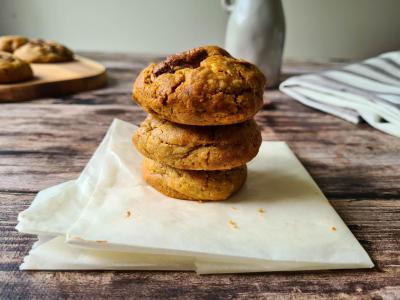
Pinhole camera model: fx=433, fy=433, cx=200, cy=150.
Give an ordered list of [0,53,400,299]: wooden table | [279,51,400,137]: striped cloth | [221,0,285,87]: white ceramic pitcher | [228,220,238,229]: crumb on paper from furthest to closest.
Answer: [221,0,285,87]: white ceramic pitcher, [279,51,400,137]: striped cloth, [228,220,238,229]: crumb on paper, [0,53,400,299]: wooden table

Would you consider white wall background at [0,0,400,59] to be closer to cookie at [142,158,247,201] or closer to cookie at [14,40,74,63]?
cookie at [14,40,74,63]

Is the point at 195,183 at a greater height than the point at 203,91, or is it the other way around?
the point at 203,91

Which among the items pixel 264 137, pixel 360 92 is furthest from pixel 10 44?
pixel 360 92

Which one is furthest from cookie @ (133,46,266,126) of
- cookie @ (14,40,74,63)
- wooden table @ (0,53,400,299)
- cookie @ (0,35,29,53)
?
cookie @ (0,35,29,53)

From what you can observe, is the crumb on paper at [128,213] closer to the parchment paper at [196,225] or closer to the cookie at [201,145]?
the parchment paper at [196,225]

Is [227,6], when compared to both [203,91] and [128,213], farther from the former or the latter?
[128,213]

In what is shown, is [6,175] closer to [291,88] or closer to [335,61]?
[291,88]

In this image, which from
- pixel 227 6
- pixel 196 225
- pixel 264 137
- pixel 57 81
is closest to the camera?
pixel 196 225

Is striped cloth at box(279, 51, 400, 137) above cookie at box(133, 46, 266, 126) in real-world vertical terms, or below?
below

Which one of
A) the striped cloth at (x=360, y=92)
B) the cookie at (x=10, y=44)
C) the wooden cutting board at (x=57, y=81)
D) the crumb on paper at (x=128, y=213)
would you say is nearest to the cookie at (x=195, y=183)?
the crumb on paper at (x=128, y=213)

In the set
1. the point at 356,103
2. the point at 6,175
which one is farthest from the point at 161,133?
the point at 356,103
